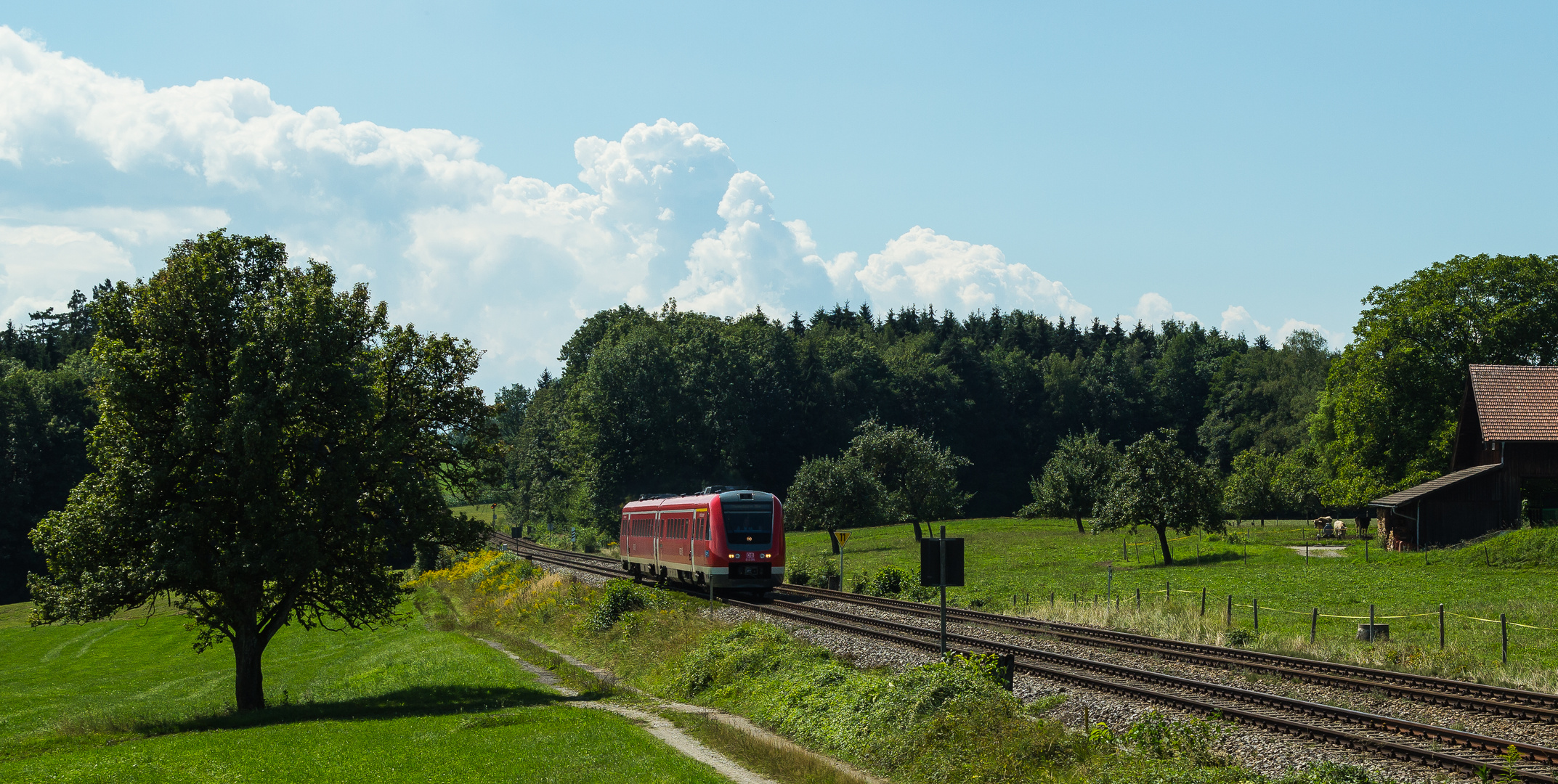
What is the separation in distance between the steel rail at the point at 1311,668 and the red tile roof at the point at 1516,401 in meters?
31.3

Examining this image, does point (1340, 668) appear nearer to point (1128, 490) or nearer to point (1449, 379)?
point (1128, 490)

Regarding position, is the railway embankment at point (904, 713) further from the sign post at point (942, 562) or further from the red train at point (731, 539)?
the red train at point (731, 539)

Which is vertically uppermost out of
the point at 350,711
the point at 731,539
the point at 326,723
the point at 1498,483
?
the point at 1498,483

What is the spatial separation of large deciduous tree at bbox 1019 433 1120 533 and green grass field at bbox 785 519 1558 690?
481 cm

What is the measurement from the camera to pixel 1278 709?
16.3 meters

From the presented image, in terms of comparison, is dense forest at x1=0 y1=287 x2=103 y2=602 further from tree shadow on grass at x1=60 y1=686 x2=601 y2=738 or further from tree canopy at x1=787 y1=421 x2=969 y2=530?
tree shadow on grass at x1=60 y1=686 x2=601 y2=738

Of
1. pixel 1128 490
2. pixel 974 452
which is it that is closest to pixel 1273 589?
pixel 1128 490

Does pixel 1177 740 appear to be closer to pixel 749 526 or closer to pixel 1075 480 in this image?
pixel 749 526

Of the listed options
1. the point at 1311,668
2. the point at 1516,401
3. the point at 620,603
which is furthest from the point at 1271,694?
the point at 1516,401

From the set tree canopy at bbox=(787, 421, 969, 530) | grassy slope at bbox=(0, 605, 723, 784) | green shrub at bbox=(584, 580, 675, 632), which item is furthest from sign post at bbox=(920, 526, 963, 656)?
tree canopy at bbox=(787, 421, 969, 530)

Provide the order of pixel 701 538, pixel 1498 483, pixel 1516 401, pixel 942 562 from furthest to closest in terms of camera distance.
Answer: pixel 1516 401
pixel 1498 483
pixel 701 538
pixel 942 562

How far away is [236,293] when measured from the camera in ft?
83.5

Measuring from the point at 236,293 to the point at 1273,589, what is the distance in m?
31.1

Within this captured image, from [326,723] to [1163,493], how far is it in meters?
37.3
